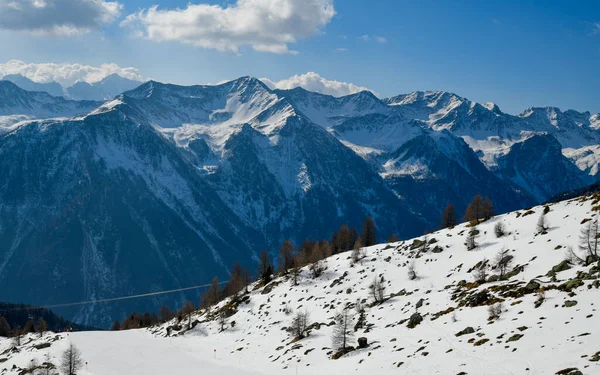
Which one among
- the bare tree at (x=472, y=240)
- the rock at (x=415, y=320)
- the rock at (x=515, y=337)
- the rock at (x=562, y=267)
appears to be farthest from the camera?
the bare tree at (x=472, y=240)

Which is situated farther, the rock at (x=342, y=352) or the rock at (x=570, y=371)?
the rock at (x=342, y=352)

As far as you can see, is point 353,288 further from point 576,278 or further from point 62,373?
point 62,373

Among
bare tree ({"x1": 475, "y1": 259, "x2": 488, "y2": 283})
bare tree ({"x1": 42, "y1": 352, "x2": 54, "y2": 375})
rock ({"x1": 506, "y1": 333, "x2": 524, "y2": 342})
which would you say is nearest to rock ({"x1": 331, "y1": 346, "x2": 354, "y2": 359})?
rock ({"x1": 506, "y1": 333, "x2": 524, "y2": 342})

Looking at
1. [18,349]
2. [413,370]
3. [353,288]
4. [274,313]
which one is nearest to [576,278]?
[413,370]

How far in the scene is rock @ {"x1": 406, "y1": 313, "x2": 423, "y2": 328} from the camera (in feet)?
200

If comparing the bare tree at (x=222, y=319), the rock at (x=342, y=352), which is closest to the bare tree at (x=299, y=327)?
the rock at (x=342, y=352)

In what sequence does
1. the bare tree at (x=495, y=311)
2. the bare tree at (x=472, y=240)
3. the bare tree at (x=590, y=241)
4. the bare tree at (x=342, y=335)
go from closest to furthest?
the bare tree at (x=495, y=311), the bare tree at (x=590, y=241), the bare tree at (x=342, y=335), the bare tree at (x=472, y=240)

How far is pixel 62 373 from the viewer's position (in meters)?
75.1

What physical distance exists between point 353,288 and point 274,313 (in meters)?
16.9

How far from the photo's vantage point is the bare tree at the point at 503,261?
6762cm

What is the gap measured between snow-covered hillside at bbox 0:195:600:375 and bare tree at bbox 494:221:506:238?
21.2 inches

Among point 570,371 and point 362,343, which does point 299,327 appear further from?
point 570,371

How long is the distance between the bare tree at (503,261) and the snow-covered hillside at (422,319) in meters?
0.51

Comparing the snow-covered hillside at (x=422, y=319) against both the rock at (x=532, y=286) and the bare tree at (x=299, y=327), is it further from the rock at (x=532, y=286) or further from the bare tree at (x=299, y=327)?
the bare tree at (x=299, y=327)
